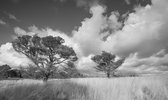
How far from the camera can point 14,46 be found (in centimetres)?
1441

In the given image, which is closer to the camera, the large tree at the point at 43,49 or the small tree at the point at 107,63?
the large tree at the point at 43,49

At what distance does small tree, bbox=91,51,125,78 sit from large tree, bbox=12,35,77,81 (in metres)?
13.4

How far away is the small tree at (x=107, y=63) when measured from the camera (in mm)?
26891

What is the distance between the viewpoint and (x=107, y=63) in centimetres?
2745

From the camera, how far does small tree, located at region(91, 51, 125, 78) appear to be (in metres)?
26.9

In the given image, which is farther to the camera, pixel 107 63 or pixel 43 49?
pixel 107 63

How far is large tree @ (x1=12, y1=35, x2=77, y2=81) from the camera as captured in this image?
1398 cm

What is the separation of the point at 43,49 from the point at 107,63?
17.8 m

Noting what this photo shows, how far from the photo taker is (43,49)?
567 inches

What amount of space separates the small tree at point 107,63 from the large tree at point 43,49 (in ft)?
43.9

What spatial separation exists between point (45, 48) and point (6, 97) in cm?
1263

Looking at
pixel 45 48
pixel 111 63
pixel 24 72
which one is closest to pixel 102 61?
pixel 111 63

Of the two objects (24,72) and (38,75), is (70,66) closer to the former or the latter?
(38,75)

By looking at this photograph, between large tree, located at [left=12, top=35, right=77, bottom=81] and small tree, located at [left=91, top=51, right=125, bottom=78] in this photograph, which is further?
small tree, located at [left=91, top=51, right=125, bottom=78]
